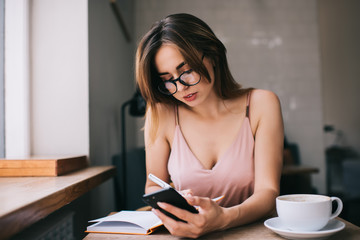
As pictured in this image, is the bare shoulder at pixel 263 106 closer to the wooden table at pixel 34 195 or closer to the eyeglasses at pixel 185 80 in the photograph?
the eyeglasses at pixel 185 80

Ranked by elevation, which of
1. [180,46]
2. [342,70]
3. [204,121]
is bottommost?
[204,121]

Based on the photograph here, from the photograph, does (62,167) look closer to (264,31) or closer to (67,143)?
(67,143)

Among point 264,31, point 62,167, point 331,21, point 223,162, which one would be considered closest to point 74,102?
point 62,167

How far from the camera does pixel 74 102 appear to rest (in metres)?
1.49

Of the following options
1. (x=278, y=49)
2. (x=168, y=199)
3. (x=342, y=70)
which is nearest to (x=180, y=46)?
(x=168, y=199)

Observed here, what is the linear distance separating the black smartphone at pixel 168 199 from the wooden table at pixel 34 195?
234 millimetres

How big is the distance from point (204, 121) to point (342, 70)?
177 inches

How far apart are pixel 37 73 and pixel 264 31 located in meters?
2.74

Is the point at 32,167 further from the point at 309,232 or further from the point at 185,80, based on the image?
the point at 309,232

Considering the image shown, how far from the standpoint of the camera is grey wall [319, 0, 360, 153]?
5129 mm

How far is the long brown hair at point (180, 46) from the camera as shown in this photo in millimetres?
1182

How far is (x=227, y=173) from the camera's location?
1298 mm

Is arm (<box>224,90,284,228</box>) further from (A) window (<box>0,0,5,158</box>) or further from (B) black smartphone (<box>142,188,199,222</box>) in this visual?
(A) window (<box>0,0,5,158</box>)

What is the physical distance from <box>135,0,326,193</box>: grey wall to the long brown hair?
231 centimetres
